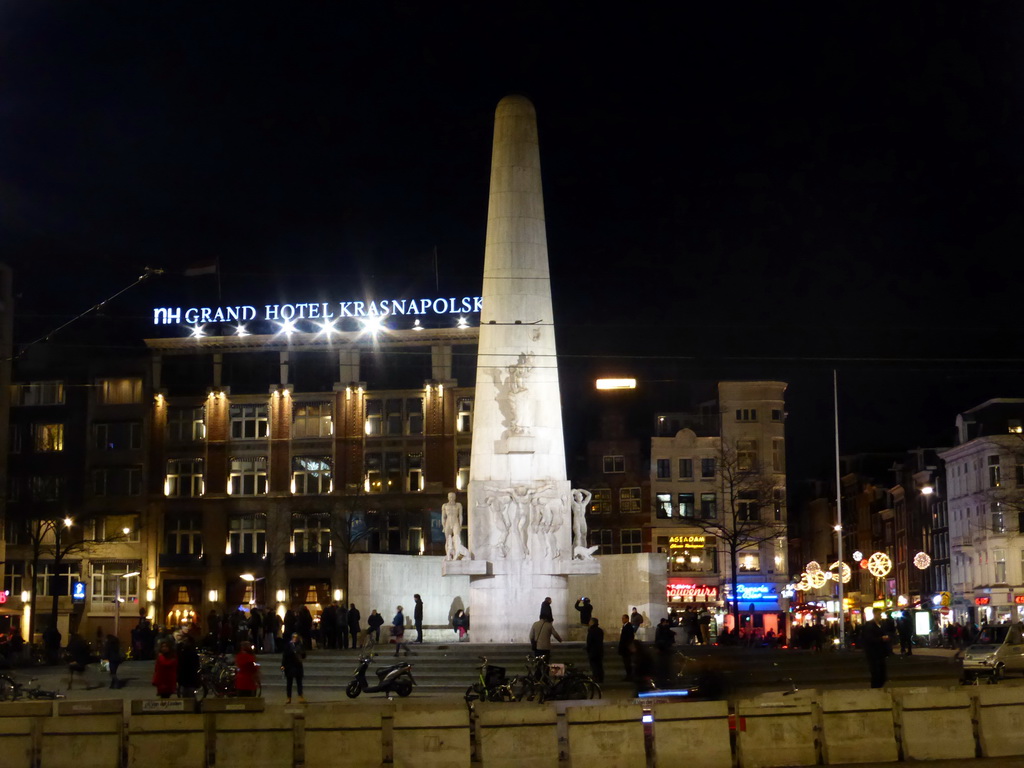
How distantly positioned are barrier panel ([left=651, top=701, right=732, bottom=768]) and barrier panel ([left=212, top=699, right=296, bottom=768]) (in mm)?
4407

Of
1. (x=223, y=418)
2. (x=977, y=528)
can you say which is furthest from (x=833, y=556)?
(x=223, y=418)

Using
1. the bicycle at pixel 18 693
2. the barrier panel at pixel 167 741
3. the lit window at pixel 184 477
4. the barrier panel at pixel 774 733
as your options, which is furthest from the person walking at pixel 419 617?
the lit window at pixel 184 477

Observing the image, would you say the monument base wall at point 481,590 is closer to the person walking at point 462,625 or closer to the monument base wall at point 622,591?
the monument base wall at point 622,591

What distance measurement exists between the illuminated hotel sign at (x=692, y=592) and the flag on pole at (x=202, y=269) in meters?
29.1

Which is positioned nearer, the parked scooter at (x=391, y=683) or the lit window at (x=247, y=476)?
the parked scooter at (x=391, y=683)

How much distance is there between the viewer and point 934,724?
59.4ft

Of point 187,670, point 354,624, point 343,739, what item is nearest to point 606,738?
point 343,739

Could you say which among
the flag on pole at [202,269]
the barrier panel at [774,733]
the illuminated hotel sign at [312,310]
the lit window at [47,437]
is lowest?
the barrier panel at [774,733]

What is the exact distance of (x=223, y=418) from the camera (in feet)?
240

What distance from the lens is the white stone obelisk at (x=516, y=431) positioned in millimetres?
35344

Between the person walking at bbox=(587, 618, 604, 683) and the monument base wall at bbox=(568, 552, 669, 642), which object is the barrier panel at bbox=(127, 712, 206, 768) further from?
the monument base wall at bbox=(568, 552, 669, 642)

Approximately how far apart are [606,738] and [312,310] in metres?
57.7

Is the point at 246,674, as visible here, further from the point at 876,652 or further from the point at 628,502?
the point at 628,502

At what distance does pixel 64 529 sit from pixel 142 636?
29.6 metres
